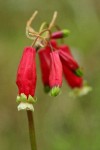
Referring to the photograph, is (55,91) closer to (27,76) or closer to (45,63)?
(27,76)

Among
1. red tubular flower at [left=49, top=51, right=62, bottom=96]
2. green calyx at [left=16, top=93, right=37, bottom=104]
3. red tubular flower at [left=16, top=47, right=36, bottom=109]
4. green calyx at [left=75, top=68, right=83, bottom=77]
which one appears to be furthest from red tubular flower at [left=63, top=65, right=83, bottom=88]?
green calyx at [left=16, top=93, right=37, bottom=104]

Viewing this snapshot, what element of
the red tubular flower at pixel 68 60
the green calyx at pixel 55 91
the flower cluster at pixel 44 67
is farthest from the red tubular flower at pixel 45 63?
the green calyx at pixel 55 91

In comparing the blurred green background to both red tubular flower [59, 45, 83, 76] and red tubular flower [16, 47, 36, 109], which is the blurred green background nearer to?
red tubular flower [59, 45, 83, 76]

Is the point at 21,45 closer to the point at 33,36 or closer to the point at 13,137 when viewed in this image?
the point at 13,137

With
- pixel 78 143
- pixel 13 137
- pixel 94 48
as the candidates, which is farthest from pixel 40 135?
pixel 94 48

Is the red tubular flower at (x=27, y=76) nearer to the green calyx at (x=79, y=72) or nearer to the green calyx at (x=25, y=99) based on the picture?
the green calyx at (x=25, y=99)
